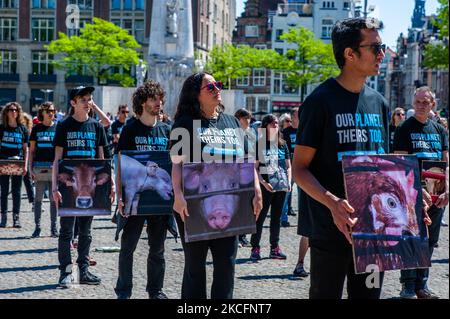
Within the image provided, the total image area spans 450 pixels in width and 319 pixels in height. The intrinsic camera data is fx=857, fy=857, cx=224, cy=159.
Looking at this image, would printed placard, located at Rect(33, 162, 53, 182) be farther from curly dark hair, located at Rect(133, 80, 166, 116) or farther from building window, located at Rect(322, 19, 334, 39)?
building window, located at Rect(322, 19, 334, 39)

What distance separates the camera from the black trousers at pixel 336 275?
4.45m

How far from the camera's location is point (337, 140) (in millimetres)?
4441

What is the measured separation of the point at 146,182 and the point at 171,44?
1241 inches

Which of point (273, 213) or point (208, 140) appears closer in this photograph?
point (208, 140)

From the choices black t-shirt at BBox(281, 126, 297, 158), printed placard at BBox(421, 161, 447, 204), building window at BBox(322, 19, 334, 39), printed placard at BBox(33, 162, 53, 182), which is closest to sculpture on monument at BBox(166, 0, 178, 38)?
black t-shirt at BBox(281, 126, 297, 158)

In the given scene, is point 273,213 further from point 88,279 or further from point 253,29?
point 253,29

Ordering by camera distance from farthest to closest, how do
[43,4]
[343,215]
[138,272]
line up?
[43,4], [138,272], [343,215]

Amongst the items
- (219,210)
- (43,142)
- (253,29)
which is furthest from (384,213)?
(253,29)

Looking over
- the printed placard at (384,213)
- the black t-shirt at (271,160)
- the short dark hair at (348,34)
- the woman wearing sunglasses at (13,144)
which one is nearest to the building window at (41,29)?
the woman wearing sunglasses at (13,144)

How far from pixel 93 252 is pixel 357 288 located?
665 centimetres

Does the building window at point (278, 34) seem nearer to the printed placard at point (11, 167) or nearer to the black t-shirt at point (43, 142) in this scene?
the printed placard at point (11, 167)

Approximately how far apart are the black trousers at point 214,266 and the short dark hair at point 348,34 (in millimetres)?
1587

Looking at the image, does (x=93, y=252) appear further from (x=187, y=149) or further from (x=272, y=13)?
(x=272, y=13)

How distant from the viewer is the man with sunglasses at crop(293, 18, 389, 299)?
14.6ft
